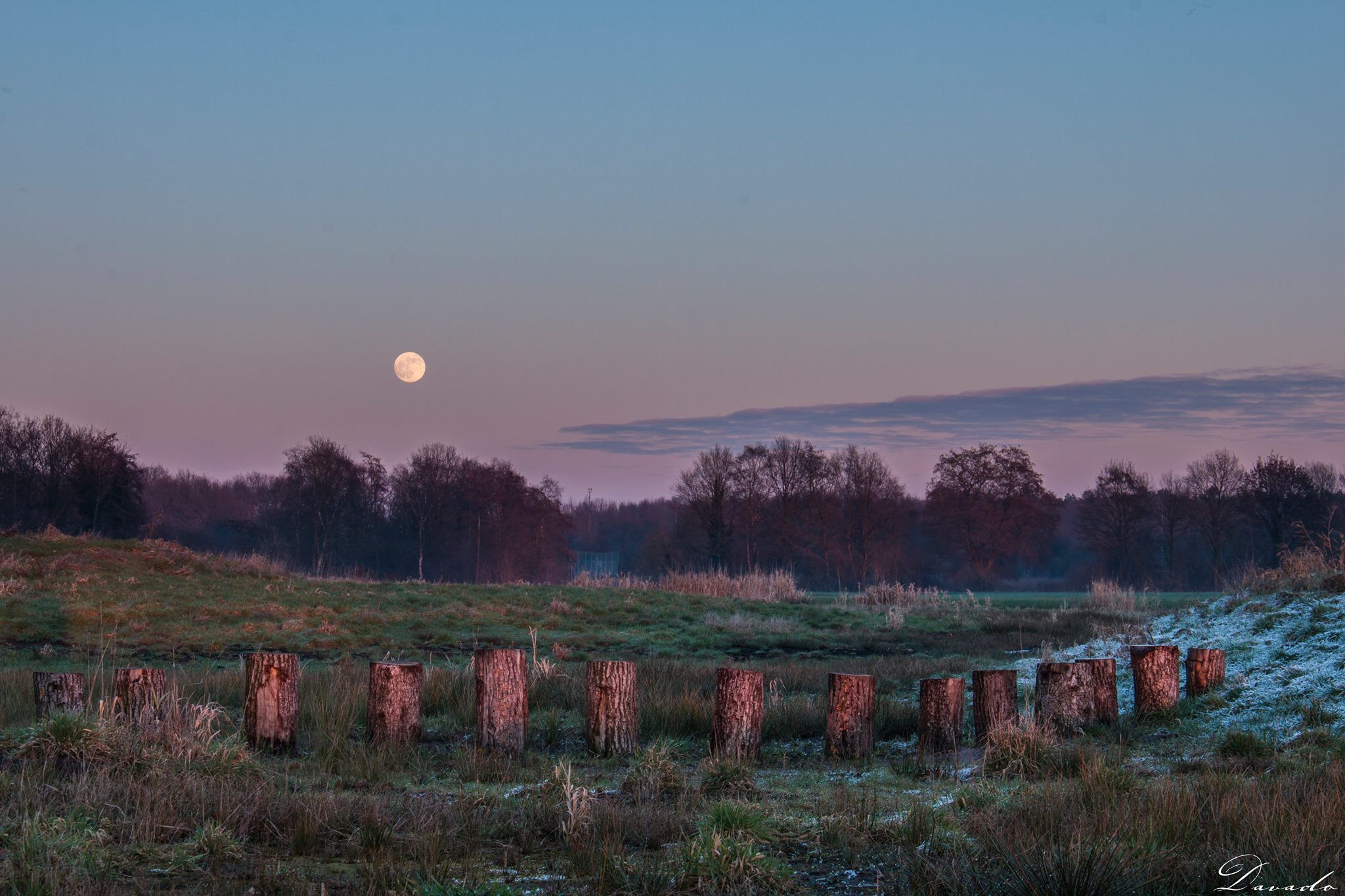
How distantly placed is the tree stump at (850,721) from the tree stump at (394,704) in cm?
326

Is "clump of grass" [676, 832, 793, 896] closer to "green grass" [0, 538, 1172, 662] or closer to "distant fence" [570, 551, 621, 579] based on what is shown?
"green grass" [0, 538, 1172, 662]

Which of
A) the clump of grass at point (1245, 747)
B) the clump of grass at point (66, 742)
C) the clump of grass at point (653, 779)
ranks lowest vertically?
the clump of grass at point (1245, 747)

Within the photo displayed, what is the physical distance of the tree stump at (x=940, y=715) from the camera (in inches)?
316

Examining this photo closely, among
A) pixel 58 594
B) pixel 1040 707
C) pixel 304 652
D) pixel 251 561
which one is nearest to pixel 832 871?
pixel 1040 707

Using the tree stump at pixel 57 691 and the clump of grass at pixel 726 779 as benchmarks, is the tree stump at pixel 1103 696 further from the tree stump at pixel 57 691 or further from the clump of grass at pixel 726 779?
the tree stump at pixel 57 691

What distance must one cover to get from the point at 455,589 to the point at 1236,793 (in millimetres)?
24976

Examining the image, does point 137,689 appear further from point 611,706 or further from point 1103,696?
point 1103,696

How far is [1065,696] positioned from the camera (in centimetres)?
838

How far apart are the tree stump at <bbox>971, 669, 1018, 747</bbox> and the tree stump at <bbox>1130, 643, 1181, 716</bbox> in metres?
1.36

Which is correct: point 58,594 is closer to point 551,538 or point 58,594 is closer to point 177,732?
point 177,732

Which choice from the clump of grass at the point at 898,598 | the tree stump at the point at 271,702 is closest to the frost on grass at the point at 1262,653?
the tree stump at the point at 271,702

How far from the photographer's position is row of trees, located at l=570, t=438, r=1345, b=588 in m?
64.8

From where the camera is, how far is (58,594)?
20.7m

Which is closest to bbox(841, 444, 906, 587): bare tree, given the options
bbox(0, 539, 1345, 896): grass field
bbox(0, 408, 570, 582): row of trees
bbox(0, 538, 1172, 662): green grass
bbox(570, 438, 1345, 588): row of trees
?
bbox(570, 438, 1345, 588): row of trees
